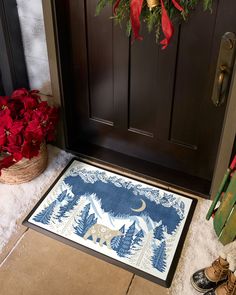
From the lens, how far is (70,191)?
7.75 feet

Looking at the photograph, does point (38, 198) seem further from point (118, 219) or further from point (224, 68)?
point (224, 68)

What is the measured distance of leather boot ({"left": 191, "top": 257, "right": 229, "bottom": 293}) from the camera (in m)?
Result: 1.80

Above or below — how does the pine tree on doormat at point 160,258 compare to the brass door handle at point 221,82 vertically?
below

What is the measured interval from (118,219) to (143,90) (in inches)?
30.2

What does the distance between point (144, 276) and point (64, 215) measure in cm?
59

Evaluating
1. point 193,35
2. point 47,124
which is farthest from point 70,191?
point 193,35

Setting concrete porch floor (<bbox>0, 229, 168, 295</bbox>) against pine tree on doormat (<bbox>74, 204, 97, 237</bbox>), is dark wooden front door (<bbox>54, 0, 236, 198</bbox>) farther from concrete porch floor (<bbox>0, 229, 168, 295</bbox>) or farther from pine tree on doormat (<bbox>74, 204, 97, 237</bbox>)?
concrete porch floor (<bbox>0, 229, 168, 295</bbox>)

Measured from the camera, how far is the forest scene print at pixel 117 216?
2.04 m

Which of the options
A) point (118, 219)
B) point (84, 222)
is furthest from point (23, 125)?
point (118, 219)

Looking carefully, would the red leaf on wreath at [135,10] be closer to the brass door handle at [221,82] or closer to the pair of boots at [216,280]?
the brass door handle at [221,82]

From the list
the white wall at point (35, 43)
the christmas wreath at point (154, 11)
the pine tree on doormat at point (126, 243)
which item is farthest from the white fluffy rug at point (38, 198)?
the christmas wreath at point (154, 11)

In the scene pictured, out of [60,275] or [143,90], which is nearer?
[60,275]

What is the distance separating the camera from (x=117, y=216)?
7.27 feet

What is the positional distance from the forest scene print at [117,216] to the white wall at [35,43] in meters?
0.61
